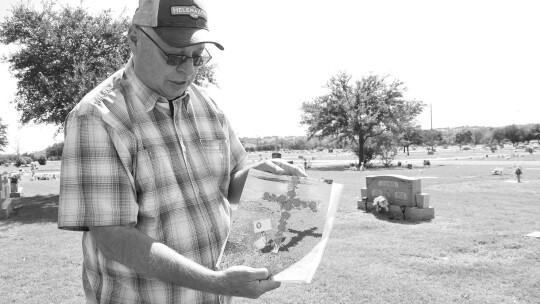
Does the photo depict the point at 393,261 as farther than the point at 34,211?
No

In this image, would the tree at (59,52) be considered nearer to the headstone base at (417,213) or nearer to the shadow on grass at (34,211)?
the shadow on grass at (34,211)

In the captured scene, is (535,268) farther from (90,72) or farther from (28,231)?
(90,72)

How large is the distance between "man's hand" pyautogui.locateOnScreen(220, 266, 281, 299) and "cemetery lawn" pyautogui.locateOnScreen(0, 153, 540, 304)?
4607 millimetres

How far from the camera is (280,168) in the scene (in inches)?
88.9

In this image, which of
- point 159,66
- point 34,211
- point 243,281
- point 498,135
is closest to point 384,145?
point 34,211

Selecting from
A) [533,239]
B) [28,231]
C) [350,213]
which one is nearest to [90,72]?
[28,231]

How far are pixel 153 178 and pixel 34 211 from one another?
16.5m

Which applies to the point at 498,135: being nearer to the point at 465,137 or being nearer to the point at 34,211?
the point at 465,137

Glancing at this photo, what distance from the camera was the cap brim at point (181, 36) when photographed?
179 centimetres

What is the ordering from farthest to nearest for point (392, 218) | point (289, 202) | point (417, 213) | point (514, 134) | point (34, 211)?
point (514, 134)
point (34, 211)
point (392, 218)
point (417, 213)
point (289, 202)

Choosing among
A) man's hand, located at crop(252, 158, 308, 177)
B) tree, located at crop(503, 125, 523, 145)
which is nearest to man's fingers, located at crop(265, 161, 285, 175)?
man's hand, located at crop(252, 158, 308, 177)

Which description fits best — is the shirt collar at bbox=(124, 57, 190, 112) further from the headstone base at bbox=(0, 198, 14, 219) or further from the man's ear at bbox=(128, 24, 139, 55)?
the headstone base at bbox=(0, 198, 14, 219)

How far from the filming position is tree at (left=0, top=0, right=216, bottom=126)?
16781 millimetres

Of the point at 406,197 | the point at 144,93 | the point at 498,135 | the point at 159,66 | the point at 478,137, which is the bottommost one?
the point at 406,197
